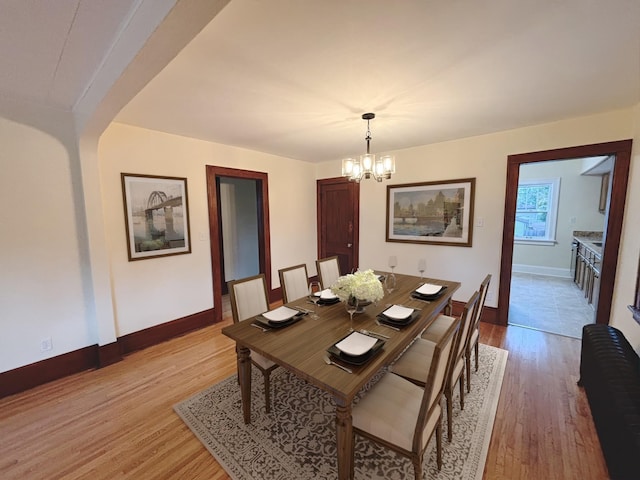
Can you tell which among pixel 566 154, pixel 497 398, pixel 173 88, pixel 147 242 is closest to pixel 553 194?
pixel 566 154

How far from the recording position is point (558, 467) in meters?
1.52

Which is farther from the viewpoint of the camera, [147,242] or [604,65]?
[147,242]

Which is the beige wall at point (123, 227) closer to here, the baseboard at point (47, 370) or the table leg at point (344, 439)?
the baseboard at point (47, 370)

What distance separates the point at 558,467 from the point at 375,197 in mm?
3457

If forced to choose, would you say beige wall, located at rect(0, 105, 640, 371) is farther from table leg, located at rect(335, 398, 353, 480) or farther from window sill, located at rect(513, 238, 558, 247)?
window sill, located at rect(513, 238, 558, 247)

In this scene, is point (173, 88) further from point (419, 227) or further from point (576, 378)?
point (576, 378)

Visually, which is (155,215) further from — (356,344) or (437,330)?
(437,330)

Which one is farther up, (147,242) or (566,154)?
(566,154)

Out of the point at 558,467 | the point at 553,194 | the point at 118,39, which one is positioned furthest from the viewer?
the point at 553,194

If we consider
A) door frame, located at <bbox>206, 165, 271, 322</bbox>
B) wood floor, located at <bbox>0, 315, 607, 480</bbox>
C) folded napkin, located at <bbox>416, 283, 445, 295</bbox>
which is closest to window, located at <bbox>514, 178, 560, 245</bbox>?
wood floor, located at <bbox>0, 315, 607, 480</bbox>

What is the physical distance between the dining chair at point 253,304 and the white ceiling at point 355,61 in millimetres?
1542

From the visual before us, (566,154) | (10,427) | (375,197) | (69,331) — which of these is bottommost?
(10,427)

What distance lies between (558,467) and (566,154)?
2.89 meters

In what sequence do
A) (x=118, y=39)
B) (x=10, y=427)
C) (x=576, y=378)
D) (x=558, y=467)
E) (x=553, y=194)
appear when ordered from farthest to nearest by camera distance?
(x=553, y=194) < (x=576, y=378) < (x=10, y=427) < (x=558, y=467) < (x=118, y=39)
